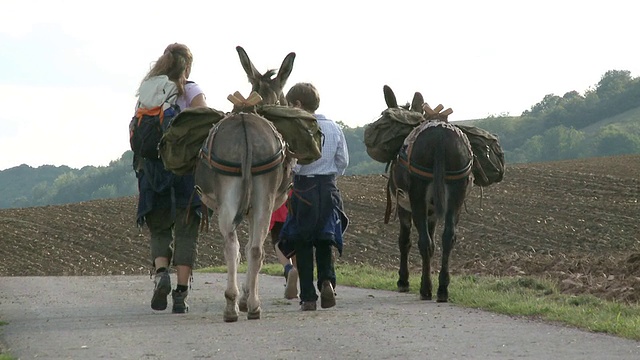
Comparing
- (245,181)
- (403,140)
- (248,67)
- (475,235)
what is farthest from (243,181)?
(475,235)

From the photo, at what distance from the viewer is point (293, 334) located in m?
8.85

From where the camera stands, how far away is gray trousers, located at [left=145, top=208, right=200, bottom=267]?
11.2 metres

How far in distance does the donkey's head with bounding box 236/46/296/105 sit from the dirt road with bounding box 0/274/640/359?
2.01 metres

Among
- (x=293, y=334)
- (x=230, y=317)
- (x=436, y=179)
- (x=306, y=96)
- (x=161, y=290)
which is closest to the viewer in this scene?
(x=293, y=334)

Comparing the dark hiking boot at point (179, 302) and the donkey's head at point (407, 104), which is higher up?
the donkey's head at point (407, 104)

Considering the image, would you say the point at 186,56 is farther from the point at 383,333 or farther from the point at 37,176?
the point at 37,176

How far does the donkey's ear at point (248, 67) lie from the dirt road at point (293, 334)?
221 centimetres

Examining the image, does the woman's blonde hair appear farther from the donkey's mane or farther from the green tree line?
the green tree line

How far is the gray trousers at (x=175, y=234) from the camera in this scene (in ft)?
36.7

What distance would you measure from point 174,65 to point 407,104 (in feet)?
13.6

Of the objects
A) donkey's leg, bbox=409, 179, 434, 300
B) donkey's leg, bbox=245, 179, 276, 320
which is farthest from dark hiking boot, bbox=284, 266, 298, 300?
donkey's leg, bbox=245, 179, 276, 320

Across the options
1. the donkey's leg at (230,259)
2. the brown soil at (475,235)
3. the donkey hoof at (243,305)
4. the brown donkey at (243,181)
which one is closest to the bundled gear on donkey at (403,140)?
the brown soil at (475,235)

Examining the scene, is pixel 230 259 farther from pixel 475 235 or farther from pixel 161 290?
pixel 475 235

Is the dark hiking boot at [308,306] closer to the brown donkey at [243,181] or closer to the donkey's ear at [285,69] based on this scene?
the brown donkey at [243,181]
